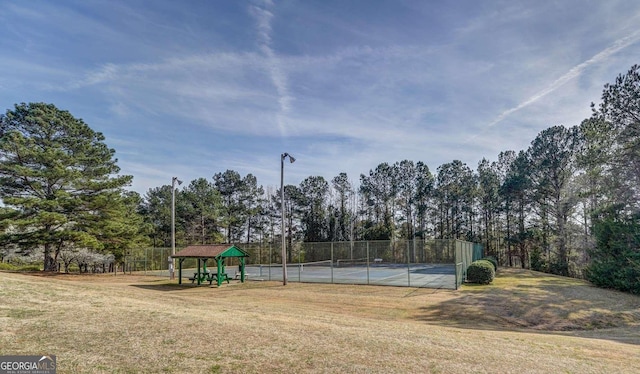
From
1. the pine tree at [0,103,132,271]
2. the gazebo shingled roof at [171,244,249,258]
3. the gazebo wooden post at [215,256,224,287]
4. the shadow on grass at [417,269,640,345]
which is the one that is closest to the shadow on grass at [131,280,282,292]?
the gazebo wooden post at [215,256,224,287]

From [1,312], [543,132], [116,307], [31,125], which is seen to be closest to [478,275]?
[116,307]

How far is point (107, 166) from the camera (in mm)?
27641

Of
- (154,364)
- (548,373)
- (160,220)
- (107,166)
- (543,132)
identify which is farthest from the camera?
(160,220)

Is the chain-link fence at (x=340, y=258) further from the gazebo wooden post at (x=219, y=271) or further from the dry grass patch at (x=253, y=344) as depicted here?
the dry grass patch at (x=253, y=344)

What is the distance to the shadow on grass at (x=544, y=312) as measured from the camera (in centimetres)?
1102

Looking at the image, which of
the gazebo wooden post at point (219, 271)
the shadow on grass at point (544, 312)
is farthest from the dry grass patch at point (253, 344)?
the gazebo wooden post at point (219, 271)

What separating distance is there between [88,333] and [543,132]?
129 feet

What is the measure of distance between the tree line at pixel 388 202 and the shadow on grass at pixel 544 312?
5.39 meters

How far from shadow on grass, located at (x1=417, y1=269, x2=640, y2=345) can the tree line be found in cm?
539

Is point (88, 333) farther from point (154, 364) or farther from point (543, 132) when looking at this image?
point (543, 132)

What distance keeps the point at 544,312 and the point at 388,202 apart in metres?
38.3

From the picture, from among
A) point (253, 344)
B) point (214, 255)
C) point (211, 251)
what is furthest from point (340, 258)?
point (253, 344)

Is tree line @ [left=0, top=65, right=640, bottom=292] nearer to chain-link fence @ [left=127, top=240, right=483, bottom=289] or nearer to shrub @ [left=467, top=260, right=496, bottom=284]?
chain-link fence @ [left=127, top=240, right=483, bottom=289]

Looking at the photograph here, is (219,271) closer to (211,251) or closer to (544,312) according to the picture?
(211,251)
